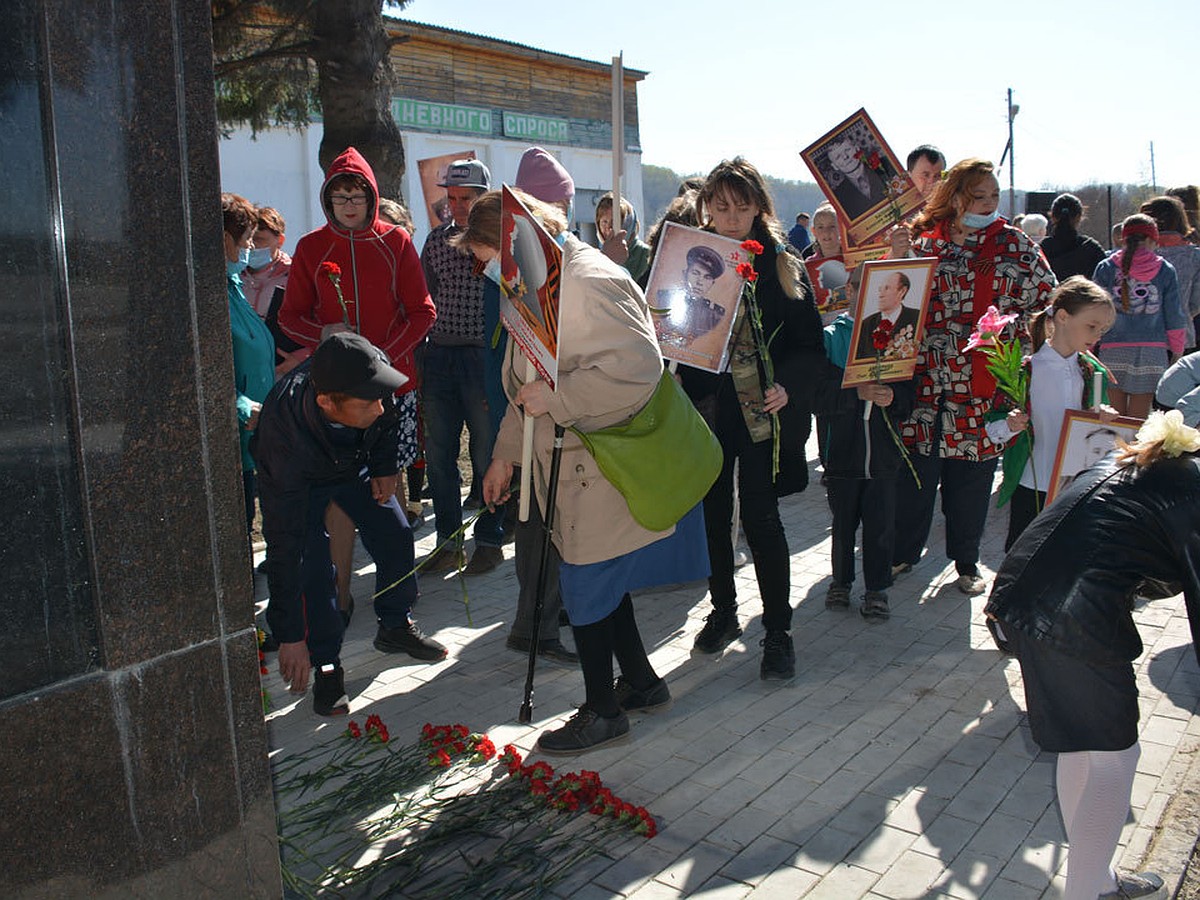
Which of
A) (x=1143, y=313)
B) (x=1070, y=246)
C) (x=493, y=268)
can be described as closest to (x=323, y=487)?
(x=493, y=268)

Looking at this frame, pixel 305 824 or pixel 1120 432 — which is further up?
pixel 1120 432

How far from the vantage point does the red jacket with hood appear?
5.48 m

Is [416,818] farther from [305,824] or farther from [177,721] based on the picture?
[177,721]

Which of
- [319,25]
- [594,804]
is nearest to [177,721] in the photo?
[594,804]

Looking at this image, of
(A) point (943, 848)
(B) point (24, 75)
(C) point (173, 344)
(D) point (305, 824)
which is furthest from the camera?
(D) point (305, 824)

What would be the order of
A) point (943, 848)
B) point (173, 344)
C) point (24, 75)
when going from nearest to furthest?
point (24, 75), point (173, 344), point (943, 848)

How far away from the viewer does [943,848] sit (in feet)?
11.3

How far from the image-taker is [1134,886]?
315 centimetres

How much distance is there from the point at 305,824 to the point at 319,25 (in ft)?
23.2

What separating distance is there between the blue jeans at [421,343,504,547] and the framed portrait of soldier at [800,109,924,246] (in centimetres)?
218

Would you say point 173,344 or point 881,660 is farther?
point 881,660

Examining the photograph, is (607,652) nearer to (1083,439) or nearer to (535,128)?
(1083,439)

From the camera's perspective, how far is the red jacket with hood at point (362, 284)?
548 cm

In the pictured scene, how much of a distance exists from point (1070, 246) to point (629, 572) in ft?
22.6
